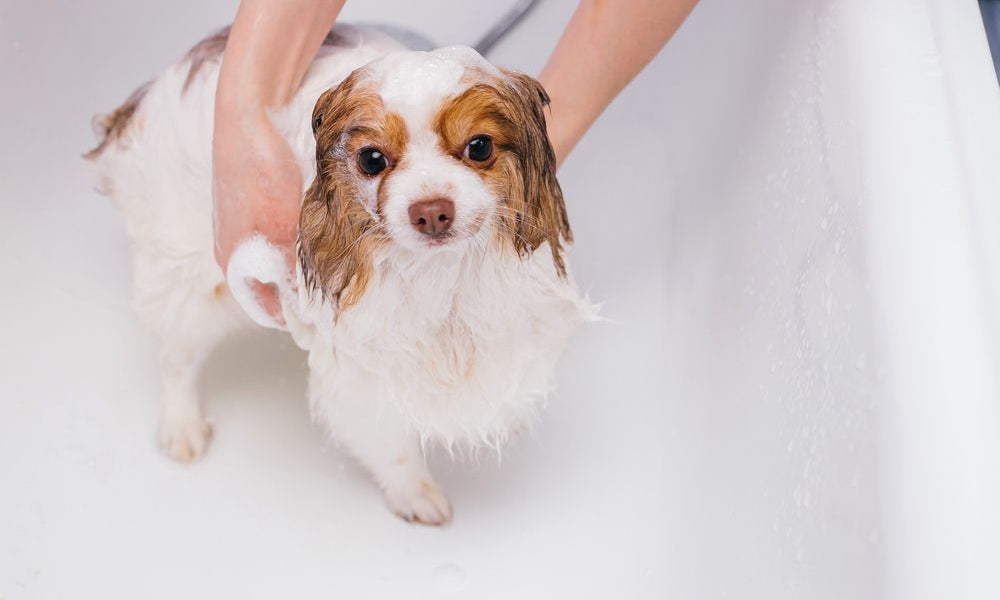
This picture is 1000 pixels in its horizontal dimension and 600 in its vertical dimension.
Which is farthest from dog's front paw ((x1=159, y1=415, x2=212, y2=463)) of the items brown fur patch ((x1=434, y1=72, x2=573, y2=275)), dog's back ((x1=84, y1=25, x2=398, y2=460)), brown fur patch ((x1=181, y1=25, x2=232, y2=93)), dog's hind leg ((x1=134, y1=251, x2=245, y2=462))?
brown fur patch ((x1=434, y1=72, x2=573, y2=275))

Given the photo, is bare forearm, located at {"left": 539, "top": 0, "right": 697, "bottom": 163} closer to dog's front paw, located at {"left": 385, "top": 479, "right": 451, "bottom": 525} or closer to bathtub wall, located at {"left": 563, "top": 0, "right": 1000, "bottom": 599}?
bathtub wall, located at {"left": 563, "top": 0, "right": 1000, "bottom": 599}

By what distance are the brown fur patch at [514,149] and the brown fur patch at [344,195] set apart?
0.06 metres

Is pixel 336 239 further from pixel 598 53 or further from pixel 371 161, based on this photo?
pixel 598 53

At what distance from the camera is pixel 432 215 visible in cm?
88

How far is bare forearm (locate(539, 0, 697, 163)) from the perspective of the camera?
4.39ft

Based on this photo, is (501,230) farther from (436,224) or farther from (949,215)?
(949,215)

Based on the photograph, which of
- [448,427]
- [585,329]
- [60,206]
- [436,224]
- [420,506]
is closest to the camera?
[436,224]

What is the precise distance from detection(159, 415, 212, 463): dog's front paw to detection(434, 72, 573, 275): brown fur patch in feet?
2.69

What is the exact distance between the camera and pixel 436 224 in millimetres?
885

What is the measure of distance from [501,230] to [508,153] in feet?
0.32

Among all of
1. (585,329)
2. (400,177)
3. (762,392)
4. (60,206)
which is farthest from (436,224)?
(60,206)

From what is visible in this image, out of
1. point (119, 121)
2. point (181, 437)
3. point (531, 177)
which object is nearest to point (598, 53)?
point (531, 177)

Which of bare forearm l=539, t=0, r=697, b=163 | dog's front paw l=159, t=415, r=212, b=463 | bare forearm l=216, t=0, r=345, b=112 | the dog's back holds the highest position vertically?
bare forearm l=539, t=0, r=697, b=163

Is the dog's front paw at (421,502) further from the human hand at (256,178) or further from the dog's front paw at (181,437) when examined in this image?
the human hand at (256,178)
